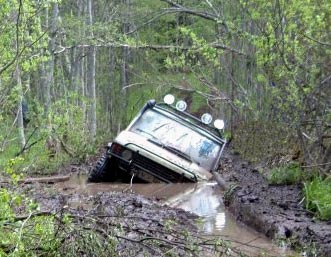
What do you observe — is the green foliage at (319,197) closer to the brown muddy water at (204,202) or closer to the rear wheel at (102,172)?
the brown muddy water at (204,202)

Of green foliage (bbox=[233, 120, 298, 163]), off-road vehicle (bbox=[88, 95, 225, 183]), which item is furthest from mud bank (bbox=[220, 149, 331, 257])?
off-road vehicle (bbox=[88, 95, 225, 183])

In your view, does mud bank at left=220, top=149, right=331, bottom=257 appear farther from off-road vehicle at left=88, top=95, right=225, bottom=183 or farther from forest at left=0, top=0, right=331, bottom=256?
off-road vehicle at left=88, top=95, right=225, bottom=183

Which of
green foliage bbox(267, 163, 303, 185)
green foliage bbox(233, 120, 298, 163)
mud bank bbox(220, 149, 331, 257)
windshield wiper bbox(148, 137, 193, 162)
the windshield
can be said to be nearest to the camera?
mud bank bbox(220, 149, 331, 257)

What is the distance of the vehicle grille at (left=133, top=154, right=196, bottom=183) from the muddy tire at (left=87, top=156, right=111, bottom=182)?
2.20 ft

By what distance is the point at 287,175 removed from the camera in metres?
10.5

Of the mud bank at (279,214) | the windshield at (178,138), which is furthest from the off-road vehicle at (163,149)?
the mud bank at (279,214)

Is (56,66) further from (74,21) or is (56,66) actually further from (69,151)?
(69,151)

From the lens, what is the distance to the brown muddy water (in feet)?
24.8

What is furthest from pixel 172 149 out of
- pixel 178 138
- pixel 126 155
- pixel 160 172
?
pixel 126 155

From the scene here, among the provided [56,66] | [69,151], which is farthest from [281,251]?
[56,66]

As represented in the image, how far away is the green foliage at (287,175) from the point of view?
33.9ft

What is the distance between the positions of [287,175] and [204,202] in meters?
1.44

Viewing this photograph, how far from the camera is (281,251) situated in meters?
7.14

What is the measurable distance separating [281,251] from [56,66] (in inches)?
752
